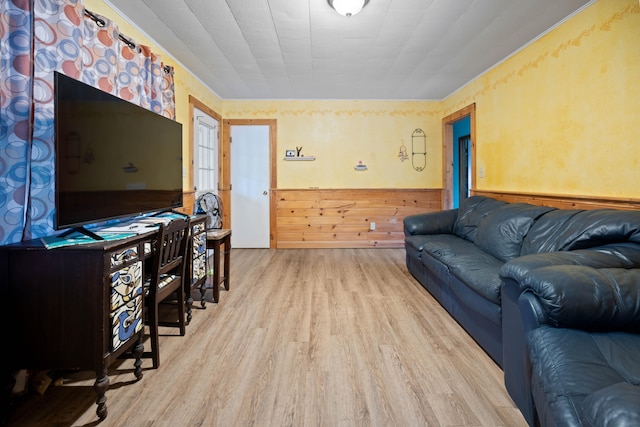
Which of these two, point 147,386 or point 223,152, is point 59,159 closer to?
point 147,386

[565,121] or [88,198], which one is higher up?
[565,121]

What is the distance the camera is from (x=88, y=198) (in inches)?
72.4

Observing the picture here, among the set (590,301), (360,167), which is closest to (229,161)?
(360,167)

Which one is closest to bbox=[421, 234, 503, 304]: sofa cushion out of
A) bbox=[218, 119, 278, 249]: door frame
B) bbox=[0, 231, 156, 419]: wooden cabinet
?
bbox=[0, 231, 156, 419]: wooden cabinet

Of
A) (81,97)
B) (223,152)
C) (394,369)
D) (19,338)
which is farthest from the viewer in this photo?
(223,152)

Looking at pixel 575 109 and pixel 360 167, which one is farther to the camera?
pixel 360 167

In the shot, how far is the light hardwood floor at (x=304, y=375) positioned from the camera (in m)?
1.56

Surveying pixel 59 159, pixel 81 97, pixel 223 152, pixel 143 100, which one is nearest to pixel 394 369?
pixel 59 159

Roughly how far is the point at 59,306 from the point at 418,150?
17.1 ft

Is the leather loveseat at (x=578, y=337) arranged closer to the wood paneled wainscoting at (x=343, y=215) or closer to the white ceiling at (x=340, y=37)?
the white ceiling at (x=340, y=37)

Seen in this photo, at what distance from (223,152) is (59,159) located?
13.0 feet

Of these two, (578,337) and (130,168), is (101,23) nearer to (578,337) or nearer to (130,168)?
(130,168)

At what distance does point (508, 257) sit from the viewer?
2572 millimetres

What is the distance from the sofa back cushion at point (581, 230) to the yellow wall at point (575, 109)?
0.48 metres
